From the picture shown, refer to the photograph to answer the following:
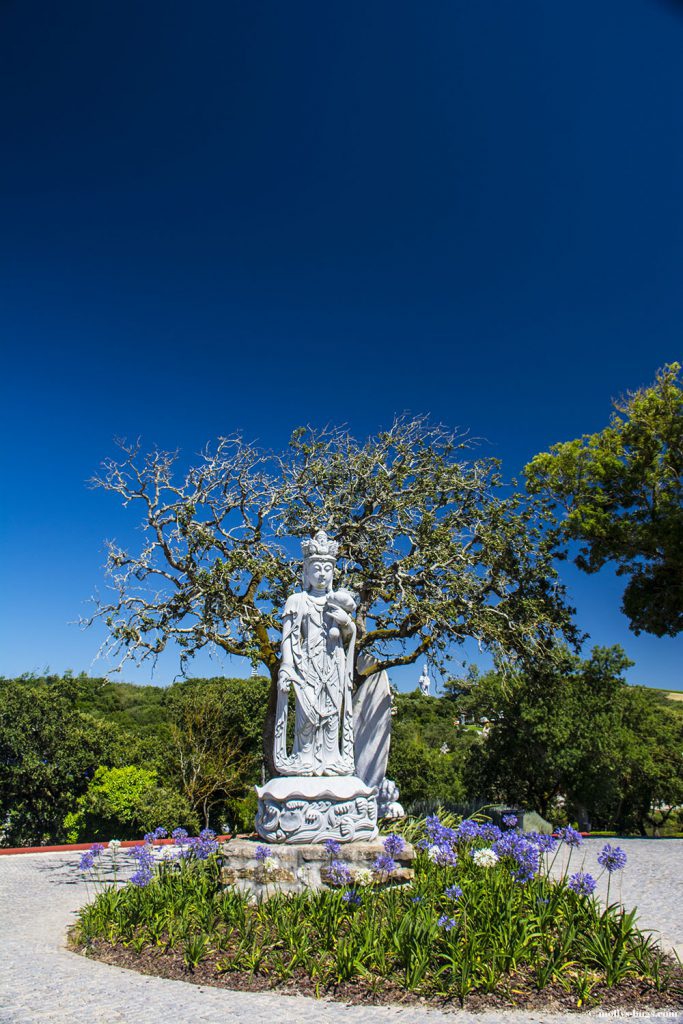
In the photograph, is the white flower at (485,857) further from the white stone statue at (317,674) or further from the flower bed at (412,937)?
the white stone statue at (317,674)

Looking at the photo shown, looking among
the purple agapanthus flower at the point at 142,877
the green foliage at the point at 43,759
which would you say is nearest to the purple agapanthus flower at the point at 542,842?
the purple agapanthus flower at the point at 142,877

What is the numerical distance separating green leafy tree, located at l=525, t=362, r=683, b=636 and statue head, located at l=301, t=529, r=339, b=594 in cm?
691

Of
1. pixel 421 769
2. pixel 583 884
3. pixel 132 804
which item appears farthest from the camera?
pixel 421 769

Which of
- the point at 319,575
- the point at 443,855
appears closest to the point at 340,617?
the point at 319,575

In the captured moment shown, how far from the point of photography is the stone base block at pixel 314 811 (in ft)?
20.4

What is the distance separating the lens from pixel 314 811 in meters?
6.27

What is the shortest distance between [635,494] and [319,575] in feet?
30.3

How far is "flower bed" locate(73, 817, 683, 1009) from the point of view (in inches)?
159

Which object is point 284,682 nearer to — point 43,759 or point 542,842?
point 542,842

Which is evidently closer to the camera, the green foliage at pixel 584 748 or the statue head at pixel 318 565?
the statue head at pixel 318 565

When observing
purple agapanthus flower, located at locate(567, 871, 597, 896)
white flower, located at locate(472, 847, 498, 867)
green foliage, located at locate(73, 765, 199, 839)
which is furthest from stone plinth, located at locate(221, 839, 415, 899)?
green foliage, located at locate(73, 765, 199, 839)

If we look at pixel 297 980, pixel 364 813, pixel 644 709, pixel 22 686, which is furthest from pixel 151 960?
pixel 644 709

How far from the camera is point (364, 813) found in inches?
254

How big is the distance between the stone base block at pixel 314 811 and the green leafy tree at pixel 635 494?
8.16 meters
